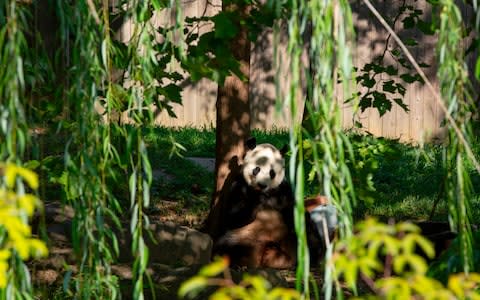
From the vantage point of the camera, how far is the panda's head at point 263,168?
6.99m

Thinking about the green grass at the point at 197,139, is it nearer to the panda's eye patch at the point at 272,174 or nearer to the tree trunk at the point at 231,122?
the tree trunk at the point at 231,122

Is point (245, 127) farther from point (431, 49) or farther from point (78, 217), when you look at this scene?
point (431, 49)

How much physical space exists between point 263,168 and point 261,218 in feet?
1.24

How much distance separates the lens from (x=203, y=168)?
977cm

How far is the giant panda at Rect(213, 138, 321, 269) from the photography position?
22.8ft

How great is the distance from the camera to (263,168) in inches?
275

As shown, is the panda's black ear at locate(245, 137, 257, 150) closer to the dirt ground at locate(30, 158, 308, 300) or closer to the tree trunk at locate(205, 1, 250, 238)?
the tree trunk at locate(205, 1, 250, 238)

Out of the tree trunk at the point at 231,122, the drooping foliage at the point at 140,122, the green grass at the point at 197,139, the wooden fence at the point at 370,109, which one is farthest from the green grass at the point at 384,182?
the drooping foliage at the point at 140,122

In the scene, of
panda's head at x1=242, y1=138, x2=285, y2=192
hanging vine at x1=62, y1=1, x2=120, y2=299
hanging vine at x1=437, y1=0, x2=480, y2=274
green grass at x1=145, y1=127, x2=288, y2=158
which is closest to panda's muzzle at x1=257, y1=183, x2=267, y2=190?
panda's head at x1=242, y1=138, x2=285, y2=192

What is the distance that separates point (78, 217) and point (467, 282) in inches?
55.6

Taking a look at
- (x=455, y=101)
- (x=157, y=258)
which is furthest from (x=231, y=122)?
(x=455, y=101)

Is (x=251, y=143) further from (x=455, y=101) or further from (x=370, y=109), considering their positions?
(x=370, y=109)

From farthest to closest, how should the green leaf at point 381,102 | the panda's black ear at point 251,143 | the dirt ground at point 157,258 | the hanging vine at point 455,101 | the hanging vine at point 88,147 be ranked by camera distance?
the panda's black ear at point 251,143 < the green leaf at point 381,102 < the dirt ground at point 157,258 < the hanging vine at point 88,147 < the hanging vine at point 455,101

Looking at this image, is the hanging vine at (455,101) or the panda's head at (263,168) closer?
the hanging vine at (455,101)
